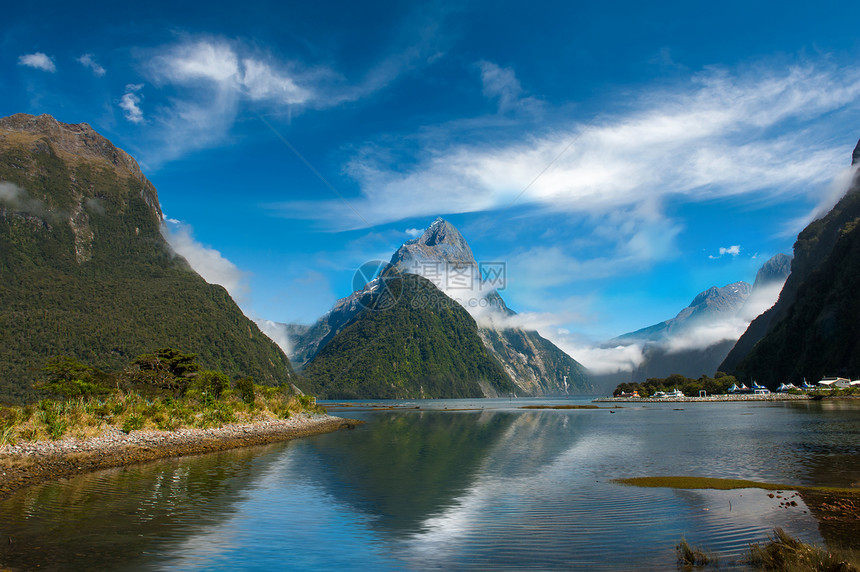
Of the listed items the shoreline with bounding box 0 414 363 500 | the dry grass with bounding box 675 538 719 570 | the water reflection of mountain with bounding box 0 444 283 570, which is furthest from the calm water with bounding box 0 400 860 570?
the shoreline with bounding box 0 414 363 500

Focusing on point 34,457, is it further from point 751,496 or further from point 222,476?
point 751,496

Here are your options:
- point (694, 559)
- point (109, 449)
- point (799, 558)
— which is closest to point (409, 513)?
point (694, 559)

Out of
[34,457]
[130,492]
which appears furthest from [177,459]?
[130,492]

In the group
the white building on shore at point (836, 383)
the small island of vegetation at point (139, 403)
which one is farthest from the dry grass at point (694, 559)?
the white building on shore at point (836, 383)

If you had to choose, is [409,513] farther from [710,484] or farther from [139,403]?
[139,403]

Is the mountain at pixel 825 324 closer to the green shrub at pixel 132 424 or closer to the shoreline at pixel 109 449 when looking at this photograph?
the shoreline at pixel 109 449
